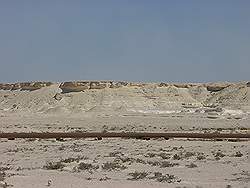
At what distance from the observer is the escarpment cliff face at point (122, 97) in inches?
3157

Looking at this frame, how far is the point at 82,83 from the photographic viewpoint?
95.9 m

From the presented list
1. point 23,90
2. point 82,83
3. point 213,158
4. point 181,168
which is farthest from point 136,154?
point 23,90

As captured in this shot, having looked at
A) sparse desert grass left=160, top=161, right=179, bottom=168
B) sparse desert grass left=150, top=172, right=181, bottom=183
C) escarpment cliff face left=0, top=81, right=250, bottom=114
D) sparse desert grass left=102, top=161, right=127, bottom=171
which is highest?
escarpment cliff face left=0, top=81, right=250, bottom=114

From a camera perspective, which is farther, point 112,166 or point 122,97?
point 122,97

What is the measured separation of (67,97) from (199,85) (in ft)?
86.5

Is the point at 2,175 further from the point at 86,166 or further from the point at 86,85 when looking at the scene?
the point at 86,85

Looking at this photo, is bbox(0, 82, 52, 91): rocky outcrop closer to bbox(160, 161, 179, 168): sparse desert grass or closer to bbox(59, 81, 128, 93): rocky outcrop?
bbox(59, 81, 128, 93): rocky outcrop

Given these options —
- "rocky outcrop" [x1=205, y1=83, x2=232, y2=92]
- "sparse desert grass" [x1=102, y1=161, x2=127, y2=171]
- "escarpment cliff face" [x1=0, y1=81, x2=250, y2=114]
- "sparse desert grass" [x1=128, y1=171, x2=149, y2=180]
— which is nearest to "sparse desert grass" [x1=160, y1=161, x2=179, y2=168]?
"sparse desert grass" [x1=102, y1=161, x2=127, y2=171]

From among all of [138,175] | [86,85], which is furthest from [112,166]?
[86,85]

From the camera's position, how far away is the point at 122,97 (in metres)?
86.2

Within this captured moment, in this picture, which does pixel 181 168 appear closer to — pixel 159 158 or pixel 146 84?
pixel 159 158

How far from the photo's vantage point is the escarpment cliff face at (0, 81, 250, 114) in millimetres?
80188

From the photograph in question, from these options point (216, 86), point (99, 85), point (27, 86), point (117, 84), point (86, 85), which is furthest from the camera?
point (27, 86)

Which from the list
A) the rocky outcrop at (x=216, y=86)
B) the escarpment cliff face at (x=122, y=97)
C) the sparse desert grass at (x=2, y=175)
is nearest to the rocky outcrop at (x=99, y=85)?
the escarpment cliff face at (x=122, y=97)
